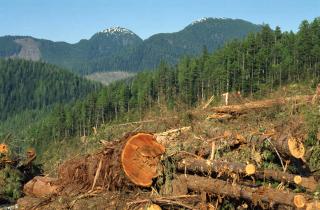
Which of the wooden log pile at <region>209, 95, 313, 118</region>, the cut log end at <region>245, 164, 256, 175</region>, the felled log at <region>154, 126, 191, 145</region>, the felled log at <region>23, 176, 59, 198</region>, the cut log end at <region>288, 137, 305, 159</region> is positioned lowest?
the felled log at <region>23, 176, 59, 198</region>

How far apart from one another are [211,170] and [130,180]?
1.64 m

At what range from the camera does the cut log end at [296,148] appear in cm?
885

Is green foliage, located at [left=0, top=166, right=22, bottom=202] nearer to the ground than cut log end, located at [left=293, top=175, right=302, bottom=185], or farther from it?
nearer to the ground

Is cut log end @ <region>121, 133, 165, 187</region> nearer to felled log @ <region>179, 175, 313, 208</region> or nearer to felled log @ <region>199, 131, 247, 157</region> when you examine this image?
felled log @ <region>179, 175, 313, 208</region>

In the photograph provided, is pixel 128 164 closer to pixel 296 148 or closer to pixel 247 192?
pixel 247 192

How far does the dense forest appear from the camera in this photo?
268ft

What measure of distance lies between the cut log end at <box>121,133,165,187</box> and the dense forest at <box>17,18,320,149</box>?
52.1 metres

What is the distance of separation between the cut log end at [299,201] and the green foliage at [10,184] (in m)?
8.90

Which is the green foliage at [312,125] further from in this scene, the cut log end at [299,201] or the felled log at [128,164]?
the felled log at [128,164]

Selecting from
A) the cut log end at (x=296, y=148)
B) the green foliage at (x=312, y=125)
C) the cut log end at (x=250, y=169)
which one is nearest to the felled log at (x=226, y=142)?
the green foliage at (x=312, y=125)

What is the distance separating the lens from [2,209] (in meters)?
12.6

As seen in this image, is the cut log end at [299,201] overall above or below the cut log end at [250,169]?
below

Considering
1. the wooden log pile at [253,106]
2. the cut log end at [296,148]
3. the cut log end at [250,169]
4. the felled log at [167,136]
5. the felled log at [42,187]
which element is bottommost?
the felled log at [42,187]

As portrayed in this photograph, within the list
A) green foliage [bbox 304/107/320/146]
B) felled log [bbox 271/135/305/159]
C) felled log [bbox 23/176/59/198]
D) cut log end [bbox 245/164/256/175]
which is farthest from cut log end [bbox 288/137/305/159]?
felled log [bbox 23/176/59/198]
